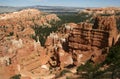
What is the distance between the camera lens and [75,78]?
19.4m

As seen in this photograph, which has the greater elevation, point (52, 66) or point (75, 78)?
point (75, 78)

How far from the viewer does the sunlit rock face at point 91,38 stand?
44.1 metres

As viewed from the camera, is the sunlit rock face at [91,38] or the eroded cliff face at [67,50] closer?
the eroded cliff face at [67,50]

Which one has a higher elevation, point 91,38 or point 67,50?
point 91,38

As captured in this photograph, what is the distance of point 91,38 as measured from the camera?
46.7 meters

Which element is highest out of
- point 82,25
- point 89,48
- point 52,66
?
point 82,25

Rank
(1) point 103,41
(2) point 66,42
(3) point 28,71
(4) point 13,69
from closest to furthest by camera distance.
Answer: (4) point 13,69, (3) point 28,71, (1) point 103,41, (2) point 66,42

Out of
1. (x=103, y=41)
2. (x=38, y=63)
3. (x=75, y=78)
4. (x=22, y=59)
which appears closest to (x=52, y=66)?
(x=38, y=63)

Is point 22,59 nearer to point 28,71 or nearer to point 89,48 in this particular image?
point 28,71

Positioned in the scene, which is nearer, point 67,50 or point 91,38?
point 91,38

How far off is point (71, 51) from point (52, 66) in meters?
4.25

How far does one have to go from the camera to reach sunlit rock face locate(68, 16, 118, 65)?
44062mm

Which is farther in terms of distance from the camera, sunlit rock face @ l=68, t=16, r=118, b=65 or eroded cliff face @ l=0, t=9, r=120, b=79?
sunlit rock face @ l=68, t=16, r=118, b=65

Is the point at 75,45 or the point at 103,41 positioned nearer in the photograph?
the point at 103,41
